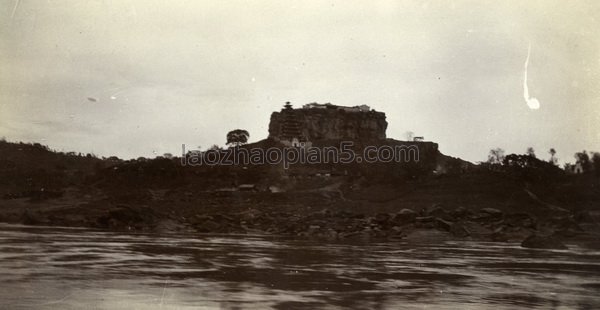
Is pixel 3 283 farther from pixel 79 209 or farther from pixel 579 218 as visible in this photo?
pixel 579 218

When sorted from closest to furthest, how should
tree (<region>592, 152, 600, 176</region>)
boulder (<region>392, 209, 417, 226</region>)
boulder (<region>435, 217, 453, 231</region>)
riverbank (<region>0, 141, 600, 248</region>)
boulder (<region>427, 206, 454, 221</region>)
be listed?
1. tree (<region>592, 152, 600, 176</region>)
2. riverbank (<region>0, 141, 600, 248</region>)
3. boulder (<region>435, 217, 453, 231</region>)
4. boulder (<region>392, 209, 417, 226</region>)
5. boulder (<region>427, 206, 454, 221</region>)

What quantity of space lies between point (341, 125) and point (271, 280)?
60.8 m

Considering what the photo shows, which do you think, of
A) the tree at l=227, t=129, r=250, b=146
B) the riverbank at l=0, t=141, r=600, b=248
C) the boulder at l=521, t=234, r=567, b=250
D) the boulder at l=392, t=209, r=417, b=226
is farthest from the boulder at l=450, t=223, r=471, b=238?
the tree at l=227, t=129, r=250, b=146

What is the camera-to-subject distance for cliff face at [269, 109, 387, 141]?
66750mm

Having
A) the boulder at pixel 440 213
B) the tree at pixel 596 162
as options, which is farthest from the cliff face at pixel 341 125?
the tree at pixel 596 162

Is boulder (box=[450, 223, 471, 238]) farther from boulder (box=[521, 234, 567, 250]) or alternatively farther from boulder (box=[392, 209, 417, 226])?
boulder (box=[521, 234, 567, 250])

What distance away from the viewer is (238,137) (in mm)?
45406

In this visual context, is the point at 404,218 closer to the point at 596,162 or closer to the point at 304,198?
the point at 304,198

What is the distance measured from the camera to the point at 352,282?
33.0 ft

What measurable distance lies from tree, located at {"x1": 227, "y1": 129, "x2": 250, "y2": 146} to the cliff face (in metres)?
16.7

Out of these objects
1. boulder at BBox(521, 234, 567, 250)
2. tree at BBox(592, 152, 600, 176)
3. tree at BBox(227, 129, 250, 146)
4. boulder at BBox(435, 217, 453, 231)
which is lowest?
boulder at BBox(521, 234, 567, 250)

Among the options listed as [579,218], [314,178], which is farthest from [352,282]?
[314,178]

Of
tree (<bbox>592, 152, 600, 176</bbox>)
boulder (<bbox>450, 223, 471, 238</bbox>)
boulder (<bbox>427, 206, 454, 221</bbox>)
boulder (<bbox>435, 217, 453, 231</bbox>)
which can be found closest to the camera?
tree (<bbox>592, 152, 600, 176</bbox>)

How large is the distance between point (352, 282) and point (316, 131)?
188 feet
